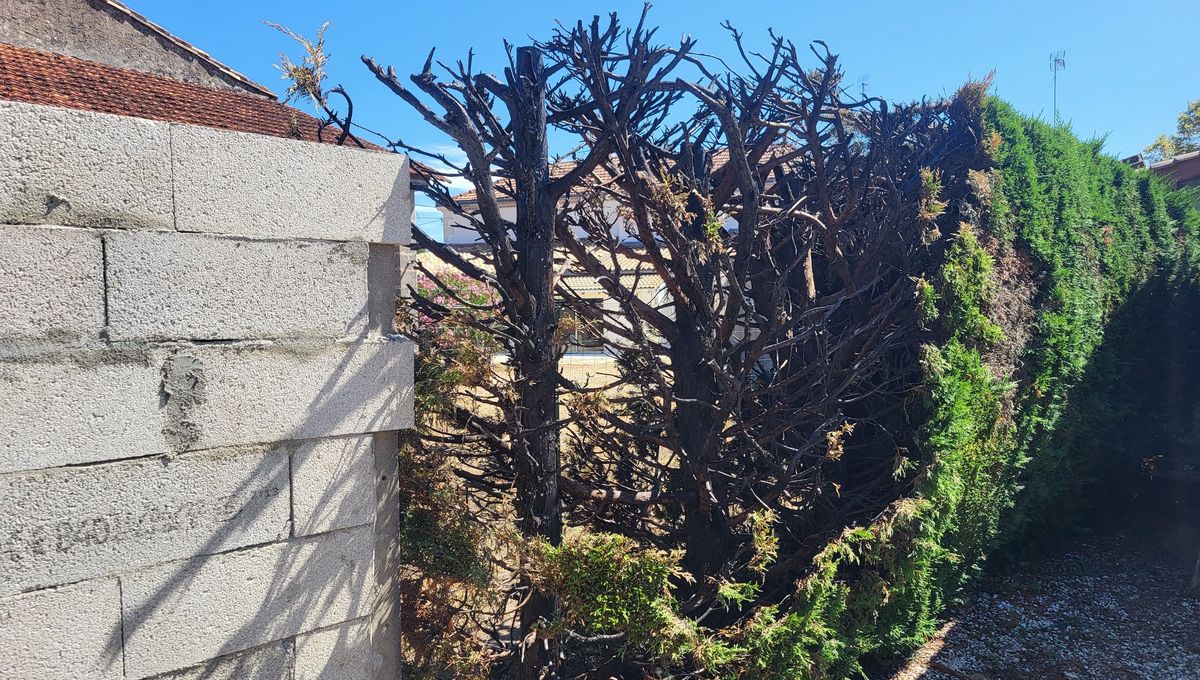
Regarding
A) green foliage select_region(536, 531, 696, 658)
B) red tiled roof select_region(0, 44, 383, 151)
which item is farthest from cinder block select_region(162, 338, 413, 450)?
red tiled roof select_region(0, 44, 383, 151)

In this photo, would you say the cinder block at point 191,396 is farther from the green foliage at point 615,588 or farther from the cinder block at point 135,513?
the green foliage at point 615,588

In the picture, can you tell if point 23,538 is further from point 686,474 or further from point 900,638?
point 900,638

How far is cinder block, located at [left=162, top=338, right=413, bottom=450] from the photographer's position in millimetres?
2152

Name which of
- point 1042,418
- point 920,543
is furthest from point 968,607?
point 920,543

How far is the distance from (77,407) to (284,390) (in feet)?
1.70

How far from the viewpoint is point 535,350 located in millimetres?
2865

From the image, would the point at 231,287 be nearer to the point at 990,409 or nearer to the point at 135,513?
the point at 135,513

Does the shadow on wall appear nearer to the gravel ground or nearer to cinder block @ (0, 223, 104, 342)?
cinder block @ (0, 223, 104, 342)

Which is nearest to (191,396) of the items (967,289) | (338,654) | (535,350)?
(338,654)

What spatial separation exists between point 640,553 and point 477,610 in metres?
0.65

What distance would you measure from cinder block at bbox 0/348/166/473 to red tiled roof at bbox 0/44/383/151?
9148 millimetres

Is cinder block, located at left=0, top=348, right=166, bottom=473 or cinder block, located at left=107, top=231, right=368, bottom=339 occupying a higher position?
cinder block, located at left=107, top=231, right=368, bottom=339

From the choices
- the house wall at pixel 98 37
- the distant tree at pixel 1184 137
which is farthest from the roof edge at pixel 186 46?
the distant tree at pixel 1184 137

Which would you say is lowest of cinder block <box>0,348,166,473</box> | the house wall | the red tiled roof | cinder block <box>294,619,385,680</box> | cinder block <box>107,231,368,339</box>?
cinder block <box>294,619,385,680</box>
